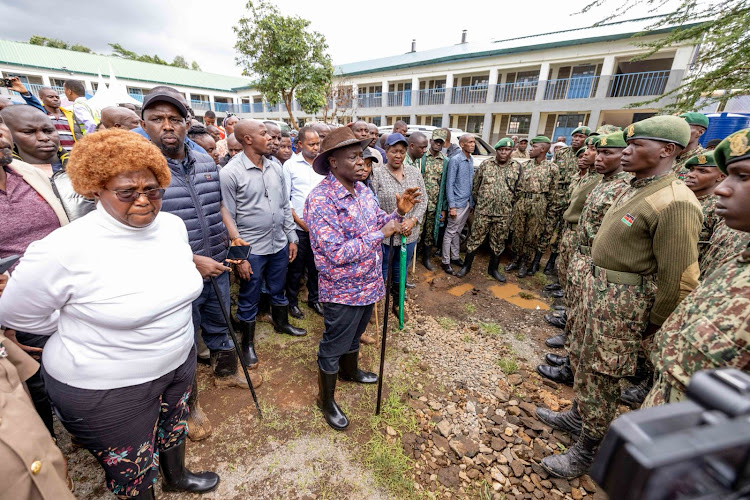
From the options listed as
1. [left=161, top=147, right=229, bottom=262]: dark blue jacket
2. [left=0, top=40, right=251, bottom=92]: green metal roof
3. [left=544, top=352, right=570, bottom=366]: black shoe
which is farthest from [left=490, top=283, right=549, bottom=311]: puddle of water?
[left=0, top=40, right=251, bottom=92]: green metal roof

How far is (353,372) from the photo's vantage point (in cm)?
306

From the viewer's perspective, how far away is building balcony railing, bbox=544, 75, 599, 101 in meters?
Result: 14.8

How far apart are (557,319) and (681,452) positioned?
441 cm

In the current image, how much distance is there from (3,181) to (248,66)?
15961 mm

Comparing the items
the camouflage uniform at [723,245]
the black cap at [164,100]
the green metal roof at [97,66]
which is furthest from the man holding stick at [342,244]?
the green metal roof at [97,66]

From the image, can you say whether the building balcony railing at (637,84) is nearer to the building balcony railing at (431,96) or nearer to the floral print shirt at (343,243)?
the building balcony railing at (431,96)

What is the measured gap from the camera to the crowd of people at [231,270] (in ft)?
4.35

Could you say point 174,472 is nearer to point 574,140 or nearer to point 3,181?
point 3,181

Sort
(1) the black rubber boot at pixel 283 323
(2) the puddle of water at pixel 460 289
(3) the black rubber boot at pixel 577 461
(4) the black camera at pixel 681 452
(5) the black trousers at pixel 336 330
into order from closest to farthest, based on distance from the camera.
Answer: (4) the black camera at pixel 681 452, (3) the black rubber boot at pixel 577 461, (5) the black trousers at pixel 336 330, (1) the black rubber boot at pixel 283 323, (2) the puddle of water at pixel 460 289

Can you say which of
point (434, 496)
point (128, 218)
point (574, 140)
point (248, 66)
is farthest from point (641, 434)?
point (248, 66)

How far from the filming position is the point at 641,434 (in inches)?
19.4

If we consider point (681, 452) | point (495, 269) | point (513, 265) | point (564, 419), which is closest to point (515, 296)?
point (495, 269)

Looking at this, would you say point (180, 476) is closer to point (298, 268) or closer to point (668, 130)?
point (298, 268)

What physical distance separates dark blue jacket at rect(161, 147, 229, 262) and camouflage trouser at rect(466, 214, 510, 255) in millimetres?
4221
